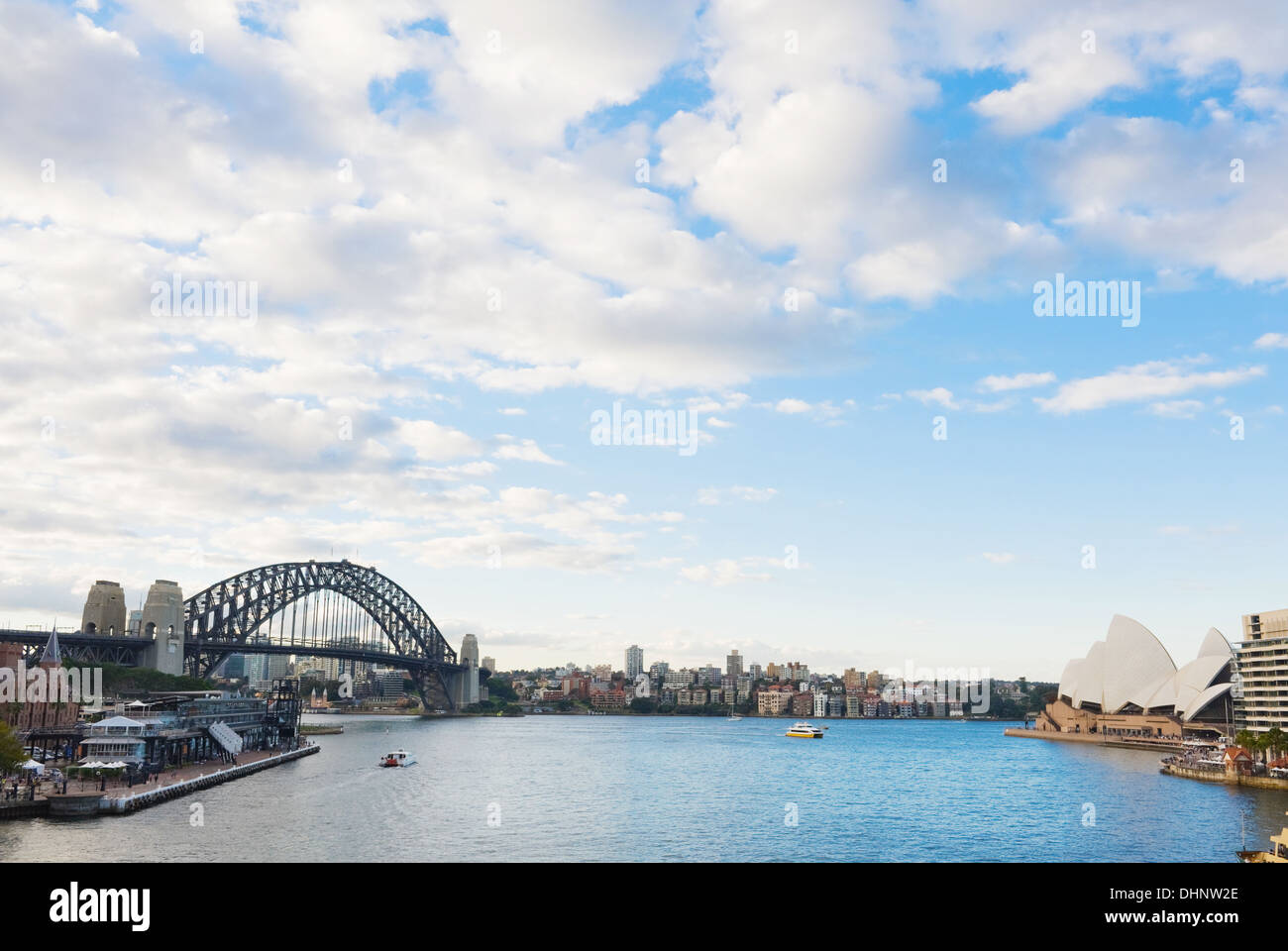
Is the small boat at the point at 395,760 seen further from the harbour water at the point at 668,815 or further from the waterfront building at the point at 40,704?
the waterfront building at the point at 40,704

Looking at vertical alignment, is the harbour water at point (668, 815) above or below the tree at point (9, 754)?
below

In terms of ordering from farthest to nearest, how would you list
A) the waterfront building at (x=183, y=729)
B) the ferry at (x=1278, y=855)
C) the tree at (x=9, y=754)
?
the waterfront building at (x=183, y=729) → the tree at (x=9, y=754) → the ferry at (x=1278, y=855)

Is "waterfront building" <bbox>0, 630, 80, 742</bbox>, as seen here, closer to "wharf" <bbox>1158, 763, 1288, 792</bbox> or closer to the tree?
the tree

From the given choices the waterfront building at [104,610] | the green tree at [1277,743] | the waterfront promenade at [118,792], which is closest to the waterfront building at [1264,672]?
the green tree at [1277,743]

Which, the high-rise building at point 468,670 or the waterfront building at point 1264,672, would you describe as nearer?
the waterfront building at point 1264,672
